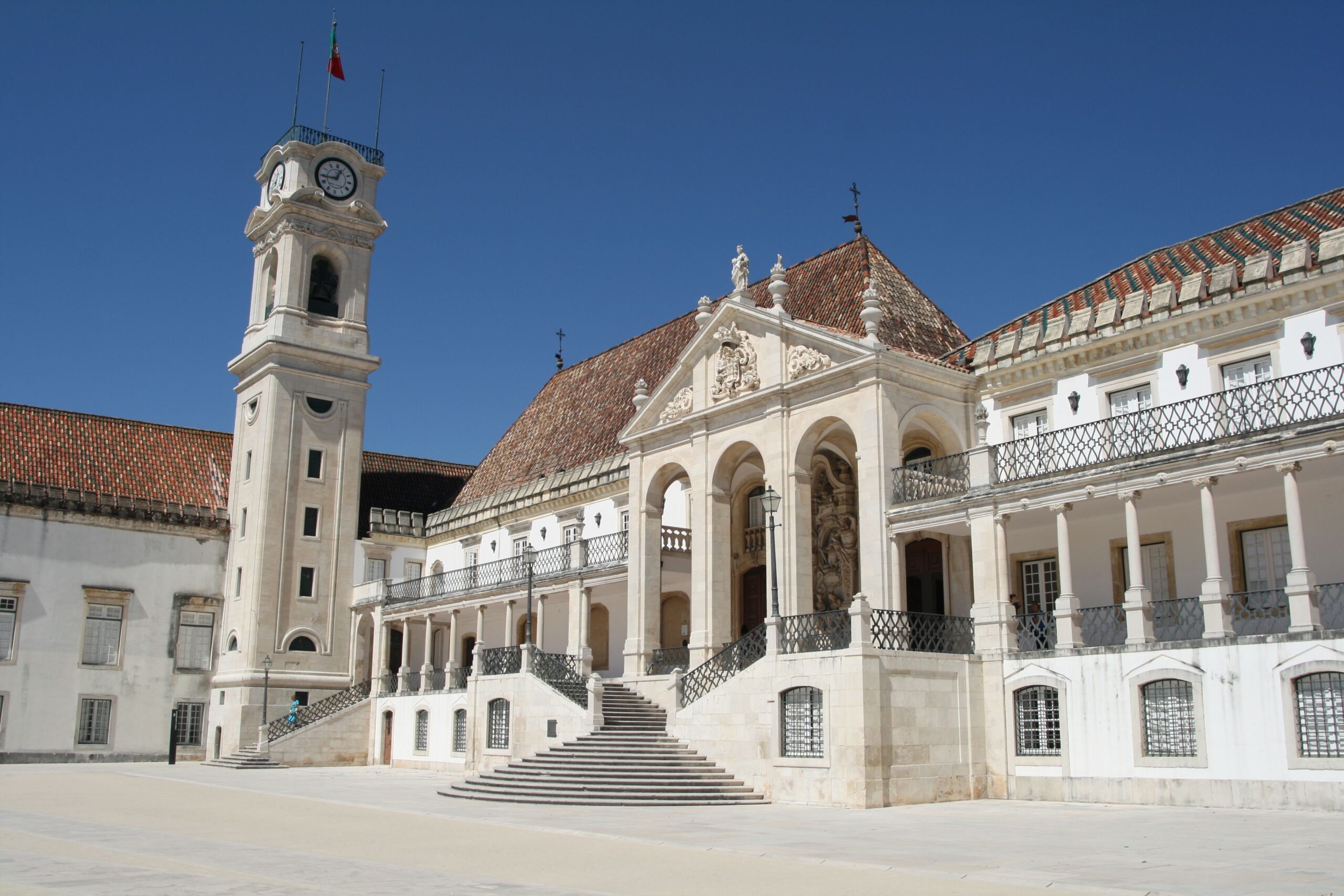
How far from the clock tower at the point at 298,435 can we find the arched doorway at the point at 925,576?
882 inches

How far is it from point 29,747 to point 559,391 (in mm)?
21253

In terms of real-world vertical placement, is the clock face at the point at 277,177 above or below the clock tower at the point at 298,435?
above

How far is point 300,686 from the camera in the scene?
1587 inches

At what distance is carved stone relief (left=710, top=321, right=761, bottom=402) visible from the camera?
2619 cm

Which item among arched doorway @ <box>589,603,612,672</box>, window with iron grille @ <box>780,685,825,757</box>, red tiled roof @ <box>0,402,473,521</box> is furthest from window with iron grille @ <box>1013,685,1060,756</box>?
red tiled roof @ <box>0,402,473,521</box>

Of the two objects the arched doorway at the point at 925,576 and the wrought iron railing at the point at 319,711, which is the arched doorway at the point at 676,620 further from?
the wrought iron railing at the point at 319,711

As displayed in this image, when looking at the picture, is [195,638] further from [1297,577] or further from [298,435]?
[1297,577]

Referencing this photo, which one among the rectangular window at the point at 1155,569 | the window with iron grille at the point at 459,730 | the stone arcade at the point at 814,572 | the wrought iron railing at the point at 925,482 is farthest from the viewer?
the window with iron grille at the point at 459,730

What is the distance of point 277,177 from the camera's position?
44.3 metres

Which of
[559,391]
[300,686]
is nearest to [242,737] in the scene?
[300,686]

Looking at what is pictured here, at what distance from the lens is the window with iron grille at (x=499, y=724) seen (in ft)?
90.0

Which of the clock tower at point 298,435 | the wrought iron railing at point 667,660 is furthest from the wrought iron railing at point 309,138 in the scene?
the wrought iron railing at point 667,660

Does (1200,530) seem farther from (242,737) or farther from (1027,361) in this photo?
(242,737)

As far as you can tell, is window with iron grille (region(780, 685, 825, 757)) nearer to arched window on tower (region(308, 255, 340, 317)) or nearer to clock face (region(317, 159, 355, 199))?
arched window on tower (region(308, 255, 340, 317))
